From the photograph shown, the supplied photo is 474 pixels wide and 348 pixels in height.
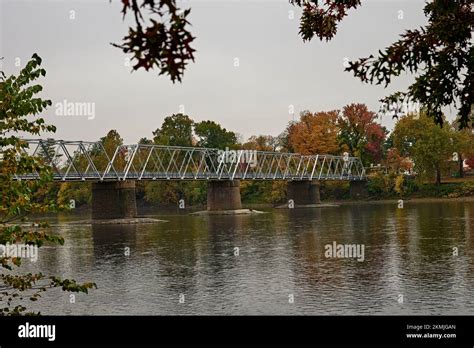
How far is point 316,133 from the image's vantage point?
123 metres

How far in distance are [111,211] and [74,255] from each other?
41014 millimetres

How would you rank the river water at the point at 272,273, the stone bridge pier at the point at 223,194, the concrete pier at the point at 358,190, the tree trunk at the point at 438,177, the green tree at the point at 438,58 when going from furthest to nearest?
the concrete pier at the point at 358,190, the tree trunk at the point at 438,177, the stone bridge pier at the point at 223,194, the river water at the point at 272,273, the green tree at the point at 438,58

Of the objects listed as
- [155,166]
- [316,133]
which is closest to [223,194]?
[155,166]

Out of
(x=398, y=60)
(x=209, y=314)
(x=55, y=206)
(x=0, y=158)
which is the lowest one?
(x=209, y=314)

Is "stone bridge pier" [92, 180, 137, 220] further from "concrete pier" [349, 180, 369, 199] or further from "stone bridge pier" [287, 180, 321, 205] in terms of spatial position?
"concrete pier" [349, 180, 369, 199]

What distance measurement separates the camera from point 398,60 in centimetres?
970

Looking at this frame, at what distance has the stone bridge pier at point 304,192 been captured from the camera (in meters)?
117

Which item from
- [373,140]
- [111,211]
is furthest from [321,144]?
[111,211]

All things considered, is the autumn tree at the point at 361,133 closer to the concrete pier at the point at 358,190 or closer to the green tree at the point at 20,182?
the concrete pier at the point at 358,190

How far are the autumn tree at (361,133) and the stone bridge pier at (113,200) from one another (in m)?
51.1

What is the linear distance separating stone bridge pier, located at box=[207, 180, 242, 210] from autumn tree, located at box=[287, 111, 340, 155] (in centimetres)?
2445

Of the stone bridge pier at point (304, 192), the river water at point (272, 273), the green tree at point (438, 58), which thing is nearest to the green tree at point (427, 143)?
the stone bridge pier at point (304, 192)

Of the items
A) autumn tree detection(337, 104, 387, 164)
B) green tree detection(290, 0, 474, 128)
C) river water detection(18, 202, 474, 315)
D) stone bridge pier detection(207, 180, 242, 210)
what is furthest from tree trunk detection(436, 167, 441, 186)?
green tree detection(290, 0, 474, 128)

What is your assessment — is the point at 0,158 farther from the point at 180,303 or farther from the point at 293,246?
the point at 293,246
